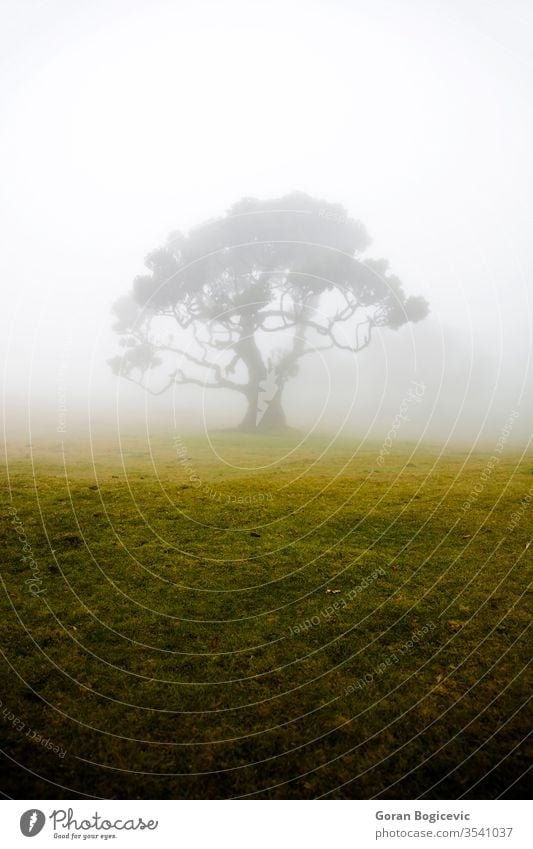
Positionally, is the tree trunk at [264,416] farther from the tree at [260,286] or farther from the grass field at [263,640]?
the grass field at [263,640]

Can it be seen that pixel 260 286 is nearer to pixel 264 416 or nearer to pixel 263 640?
pixel 264 416

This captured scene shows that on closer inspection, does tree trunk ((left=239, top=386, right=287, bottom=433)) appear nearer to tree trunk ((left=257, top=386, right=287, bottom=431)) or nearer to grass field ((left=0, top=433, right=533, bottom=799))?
tree trunk ((left=257, top=386, right=287, bottom=431))

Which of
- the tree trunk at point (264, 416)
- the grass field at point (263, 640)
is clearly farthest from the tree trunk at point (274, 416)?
the grass field at point (263, 640)

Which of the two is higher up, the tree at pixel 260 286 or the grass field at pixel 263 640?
the tree at pixel 260 286

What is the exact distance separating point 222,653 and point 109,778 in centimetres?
211

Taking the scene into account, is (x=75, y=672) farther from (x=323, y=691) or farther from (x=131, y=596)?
(x=323, y=691)

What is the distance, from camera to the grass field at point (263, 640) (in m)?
4.84

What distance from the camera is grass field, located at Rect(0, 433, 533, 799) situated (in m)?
4.84

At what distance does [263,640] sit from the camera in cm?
682

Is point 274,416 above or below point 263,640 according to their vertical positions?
above

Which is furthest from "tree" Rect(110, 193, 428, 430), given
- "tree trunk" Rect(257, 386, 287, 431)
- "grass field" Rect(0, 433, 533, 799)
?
"grass field" Rect(0, 433, 533, 799)

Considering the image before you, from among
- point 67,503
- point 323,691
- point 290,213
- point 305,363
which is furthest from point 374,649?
point 290,213

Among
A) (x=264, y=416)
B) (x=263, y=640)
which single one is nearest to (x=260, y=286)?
(x=264, y=416)

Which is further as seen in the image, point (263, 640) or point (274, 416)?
point (274, 416)
